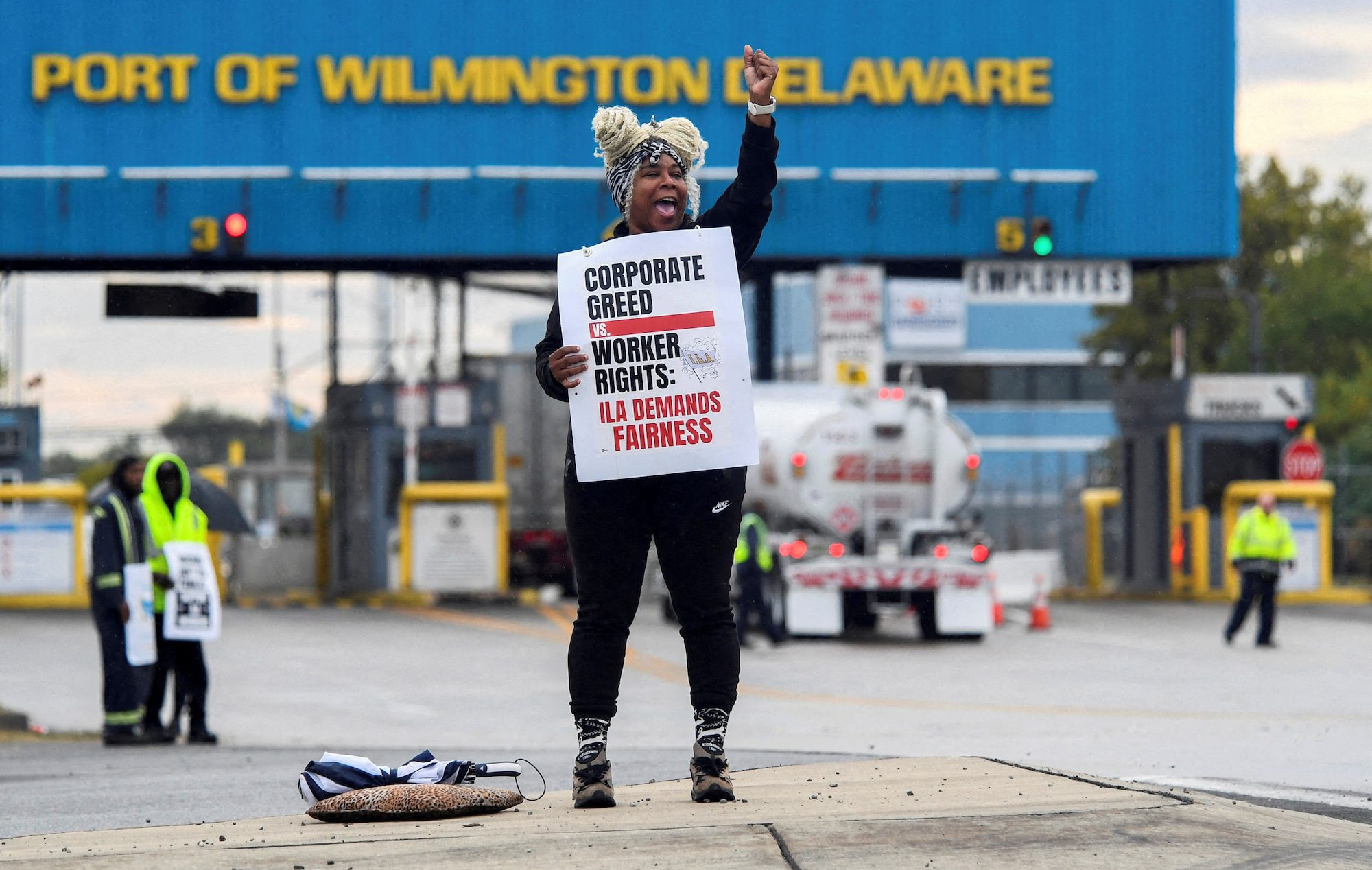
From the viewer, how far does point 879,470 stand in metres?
22.5

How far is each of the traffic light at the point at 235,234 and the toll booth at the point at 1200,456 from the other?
47.4 ft

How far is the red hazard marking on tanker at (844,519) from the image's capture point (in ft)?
74.0

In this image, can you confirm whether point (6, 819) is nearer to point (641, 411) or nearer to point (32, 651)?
point (641, 411)

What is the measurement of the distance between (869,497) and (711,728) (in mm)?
17133

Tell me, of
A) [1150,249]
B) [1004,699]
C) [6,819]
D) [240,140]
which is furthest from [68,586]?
[6,819]

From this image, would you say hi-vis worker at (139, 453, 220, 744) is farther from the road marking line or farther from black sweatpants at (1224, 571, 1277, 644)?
black sweatpants at (1224, 571, 1277, 644)

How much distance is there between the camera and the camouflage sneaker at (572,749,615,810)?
5344 millimetres

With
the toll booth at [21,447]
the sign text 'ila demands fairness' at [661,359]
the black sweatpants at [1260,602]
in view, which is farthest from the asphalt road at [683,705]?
the toll booth at [21,447]

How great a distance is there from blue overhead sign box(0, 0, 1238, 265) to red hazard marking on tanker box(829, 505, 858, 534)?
6.24 metres

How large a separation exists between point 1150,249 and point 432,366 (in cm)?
1242

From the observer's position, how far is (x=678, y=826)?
4.70 meters

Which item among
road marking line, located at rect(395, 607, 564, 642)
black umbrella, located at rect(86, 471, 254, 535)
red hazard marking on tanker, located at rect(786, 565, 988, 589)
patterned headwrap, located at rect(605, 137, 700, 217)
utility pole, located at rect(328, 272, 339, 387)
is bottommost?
road marking line, located at rect(395, 607, 564, 642)

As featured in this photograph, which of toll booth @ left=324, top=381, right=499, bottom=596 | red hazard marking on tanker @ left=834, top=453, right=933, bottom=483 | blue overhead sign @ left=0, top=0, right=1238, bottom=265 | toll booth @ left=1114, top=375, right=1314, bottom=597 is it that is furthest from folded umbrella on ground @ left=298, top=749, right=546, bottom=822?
toll booth @ left=1114, top=375, right=1314, bottom=597

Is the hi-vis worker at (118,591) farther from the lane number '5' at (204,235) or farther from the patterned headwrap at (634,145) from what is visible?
the lane number '5' at (204,235)
